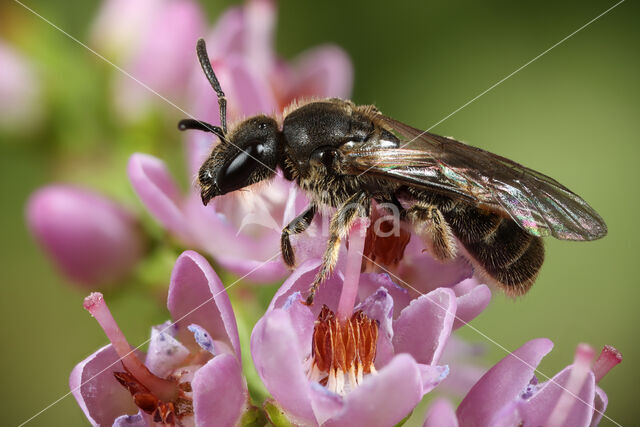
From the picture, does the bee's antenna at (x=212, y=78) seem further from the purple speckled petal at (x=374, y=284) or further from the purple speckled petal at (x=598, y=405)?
the purple speckled petal at (x=598, y=405)

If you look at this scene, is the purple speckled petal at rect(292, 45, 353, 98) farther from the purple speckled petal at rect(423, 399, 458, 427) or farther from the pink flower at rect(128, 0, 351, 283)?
the purple speckled petal at rect(423, 399, 458, 427)

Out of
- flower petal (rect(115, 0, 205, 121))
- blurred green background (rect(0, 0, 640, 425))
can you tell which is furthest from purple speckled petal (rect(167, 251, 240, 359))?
flower petal (rect(115, 0, 205, 121))

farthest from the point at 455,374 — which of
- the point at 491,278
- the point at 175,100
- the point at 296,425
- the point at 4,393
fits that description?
the point at 4,393

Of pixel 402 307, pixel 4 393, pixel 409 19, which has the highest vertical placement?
pixel 409 19

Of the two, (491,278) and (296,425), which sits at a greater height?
(491,278)

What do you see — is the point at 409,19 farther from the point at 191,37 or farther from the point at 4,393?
the point at 4,393

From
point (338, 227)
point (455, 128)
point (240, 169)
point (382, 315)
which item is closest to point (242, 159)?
point (240, 169)

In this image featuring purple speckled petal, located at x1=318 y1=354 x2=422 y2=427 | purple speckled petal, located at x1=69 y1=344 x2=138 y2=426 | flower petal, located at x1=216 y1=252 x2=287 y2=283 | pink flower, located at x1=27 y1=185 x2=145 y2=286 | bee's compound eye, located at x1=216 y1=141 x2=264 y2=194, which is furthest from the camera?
pink flower, located at x1=27 y1=185 x2=145 y2=286
